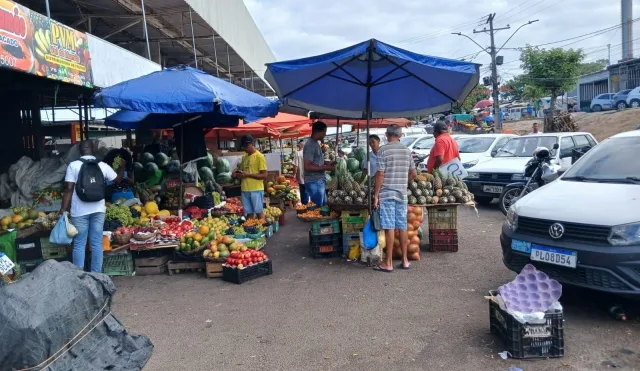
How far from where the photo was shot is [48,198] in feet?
26.4

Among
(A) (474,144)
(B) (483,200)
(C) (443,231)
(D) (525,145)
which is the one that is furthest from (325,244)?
(A) (474,144)

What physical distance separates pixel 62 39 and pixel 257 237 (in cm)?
429

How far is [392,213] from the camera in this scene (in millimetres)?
6566

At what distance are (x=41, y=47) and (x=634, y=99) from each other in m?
38.4

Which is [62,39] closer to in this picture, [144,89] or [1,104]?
[144,89]

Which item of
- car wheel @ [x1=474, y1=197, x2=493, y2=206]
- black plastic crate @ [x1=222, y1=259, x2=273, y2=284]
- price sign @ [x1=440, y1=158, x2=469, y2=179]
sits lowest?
black plastic crate @ [x1=222, y1=259, x2=273, y2=284]

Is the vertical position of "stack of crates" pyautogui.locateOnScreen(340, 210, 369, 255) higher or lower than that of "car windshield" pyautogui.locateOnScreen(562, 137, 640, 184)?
lower

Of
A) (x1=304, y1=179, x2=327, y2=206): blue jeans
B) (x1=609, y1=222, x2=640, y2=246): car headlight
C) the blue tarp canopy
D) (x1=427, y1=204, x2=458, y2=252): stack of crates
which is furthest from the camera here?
the blue tarp canopy

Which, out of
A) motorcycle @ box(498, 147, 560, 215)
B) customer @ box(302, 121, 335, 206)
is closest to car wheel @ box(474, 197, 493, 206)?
motorcycle @ box(498, 147, 560, 215)

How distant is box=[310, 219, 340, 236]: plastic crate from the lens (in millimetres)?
7566

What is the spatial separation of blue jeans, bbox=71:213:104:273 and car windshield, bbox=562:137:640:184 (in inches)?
237

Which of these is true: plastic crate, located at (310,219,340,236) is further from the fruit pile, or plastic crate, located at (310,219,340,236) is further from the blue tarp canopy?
the blue tarp canopy

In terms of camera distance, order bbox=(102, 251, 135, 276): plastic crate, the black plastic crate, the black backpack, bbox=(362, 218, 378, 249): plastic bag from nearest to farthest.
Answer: the black backpack
the black plastic crate
bbox=(362, 218, 378, 249): plastic bag
bbox=(102, 251, 135, 276): plastic crate

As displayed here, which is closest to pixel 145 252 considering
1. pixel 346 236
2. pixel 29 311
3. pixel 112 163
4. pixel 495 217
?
pixel 112 163
